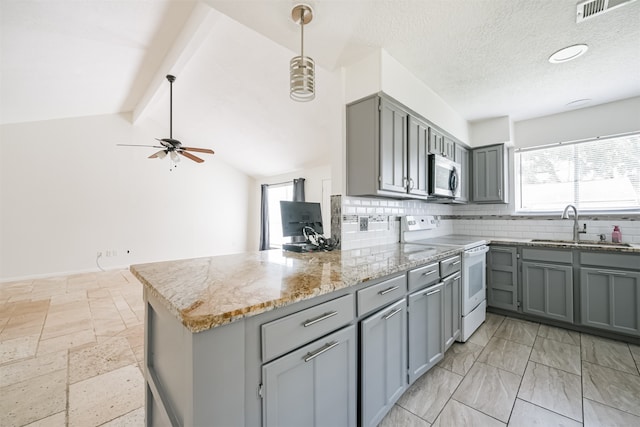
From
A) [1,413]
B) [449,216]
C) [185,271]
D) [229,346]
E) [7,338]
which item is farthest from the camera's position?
[449,216]

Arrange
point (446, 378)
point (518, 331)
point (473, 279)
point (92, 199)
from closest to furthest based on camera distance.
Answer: point (446, 378), point (473, 279), point (518, 331), point (92, 199)

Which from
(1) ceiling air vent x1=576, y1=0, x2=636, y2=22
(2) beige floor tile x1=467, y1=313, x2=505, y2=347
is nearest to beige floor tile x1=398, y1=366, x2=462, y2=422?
(2) beige floor tile x1=467, y1=313, x2=505, y2=347

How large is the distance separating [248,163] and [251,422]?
6616mm

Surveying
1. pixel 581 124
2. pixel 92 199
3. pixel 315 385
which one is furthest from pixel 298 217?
pixel 92 199

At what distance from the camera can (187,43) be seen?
118 inches

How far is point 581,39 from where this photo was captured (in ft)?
6.25

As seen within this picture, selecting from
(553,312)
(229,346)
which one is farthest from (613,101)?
(229,346)

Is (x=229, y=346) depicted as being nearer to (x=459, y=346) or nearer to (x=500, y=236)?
(x=459, y=346)

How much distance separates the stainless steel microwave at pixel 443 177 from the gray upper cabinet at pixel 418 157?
0.07 meters

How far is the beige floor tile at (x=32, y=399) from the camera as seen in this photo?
1559 millimetres

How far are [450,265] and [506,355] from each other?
947 millimetres

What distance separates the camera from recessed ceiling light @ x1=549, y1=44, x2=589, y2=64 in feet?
6.53

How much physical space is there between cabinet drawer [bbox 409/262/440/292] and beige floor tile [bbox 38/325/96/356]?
3.04 m

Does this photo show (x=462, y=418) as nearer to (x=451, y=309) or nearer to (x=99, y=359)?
(x=451, y=309)
